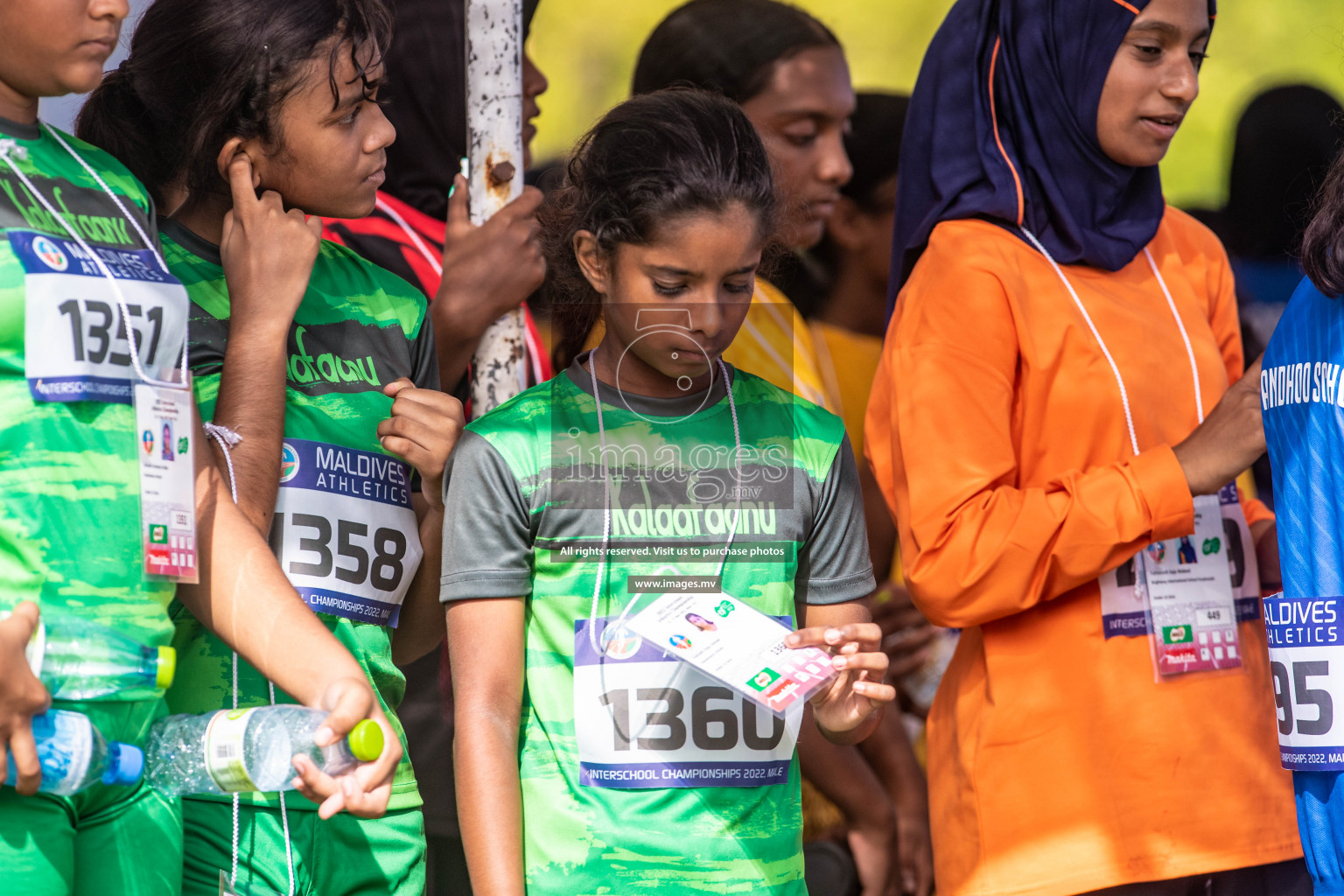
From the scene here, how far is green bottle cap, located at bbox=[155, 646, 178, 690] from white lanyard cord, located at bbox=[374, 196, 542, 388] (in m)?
1.55

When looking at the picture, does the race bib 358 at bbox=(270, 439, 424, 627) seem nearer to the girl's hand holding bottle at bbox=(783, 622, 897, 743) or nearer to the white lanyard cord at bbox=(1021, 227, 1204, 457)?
the girl's hand holding bottle at bbox=(783, 622, 897, 743)

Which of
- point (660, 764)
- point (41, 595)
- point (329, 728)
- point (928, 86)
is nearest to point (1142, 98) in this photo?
point (928, 86)

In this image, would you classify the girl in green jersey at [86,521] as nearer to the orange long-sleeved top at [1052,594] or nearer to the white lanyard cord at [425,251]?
the orange long-sleeved top at [1052,594]

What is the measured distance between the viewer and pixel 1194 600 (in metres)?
2.46

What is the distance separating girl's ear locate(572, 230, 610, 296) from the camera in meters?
2.23

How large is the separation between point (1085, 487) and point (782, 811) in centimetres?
77

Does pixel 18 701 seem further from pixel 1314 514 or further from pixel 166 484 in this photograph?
pixel 1314 514

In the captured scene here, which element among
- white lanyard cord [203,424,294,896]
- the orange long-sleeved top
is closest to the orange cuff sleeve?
the orange long-sleeved top

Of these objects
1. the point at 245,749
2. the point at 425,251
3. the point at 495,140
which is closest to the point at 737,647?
the point at 245,749

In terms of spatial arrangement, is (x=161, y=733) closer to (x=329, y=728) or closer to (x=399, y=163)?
(x=329, y=728)

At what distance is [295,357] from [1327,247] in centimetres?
154

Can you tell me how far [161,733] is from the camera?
5.88 feet

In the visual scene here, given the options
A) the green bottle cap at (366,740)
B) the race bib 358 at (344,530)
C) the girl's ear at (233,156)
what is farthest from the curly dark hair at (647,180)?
the green bottle cap at (366,740)

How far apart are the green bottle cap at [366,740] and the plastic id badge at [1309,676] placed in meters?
1.26
